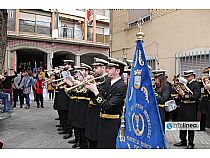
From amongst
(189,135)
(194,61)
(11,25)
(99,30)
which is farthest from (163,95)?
(99,30)

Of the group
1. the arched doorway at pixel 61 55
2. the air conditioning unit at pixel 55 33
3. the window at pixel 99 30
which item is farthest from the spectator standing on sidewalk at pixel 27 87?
the window at pixel 99 30

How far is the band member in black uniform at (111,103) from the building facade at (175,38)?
4145 millimetres

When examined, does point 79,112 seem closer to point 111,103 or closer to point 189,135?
point 111,103

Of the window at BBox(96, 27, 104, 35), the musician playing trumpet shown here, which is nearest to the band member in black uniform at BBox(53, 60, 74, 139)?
the musician playing trumpet

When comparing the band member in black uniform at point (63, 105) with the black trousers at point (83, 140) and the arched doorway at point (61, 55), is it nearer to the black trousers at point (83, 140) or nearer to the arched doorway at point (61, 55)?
the black trousers at point (83, 140)

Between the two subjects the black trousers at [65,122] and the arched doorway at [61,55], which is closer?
the black trousers at [65,122]

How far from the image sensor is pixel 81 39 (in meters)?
23.7

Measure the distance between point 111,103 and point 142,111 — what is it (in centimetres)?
67

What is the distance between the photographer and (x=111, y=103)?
129 inches

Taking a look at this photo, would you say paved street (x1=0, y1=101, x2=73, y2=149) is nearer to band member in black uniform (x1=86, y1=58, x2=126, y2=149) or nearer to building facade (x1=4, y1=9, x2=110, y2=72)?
band member in black uniform (x1=86, y1=58, x2=126, y2=149)

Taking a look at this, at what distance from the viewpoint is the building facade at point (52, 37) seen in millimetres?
19359

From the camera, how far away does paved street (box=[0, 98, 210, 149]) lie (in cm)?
542

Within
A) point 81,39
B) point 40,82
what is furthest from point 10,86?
point 81,39
